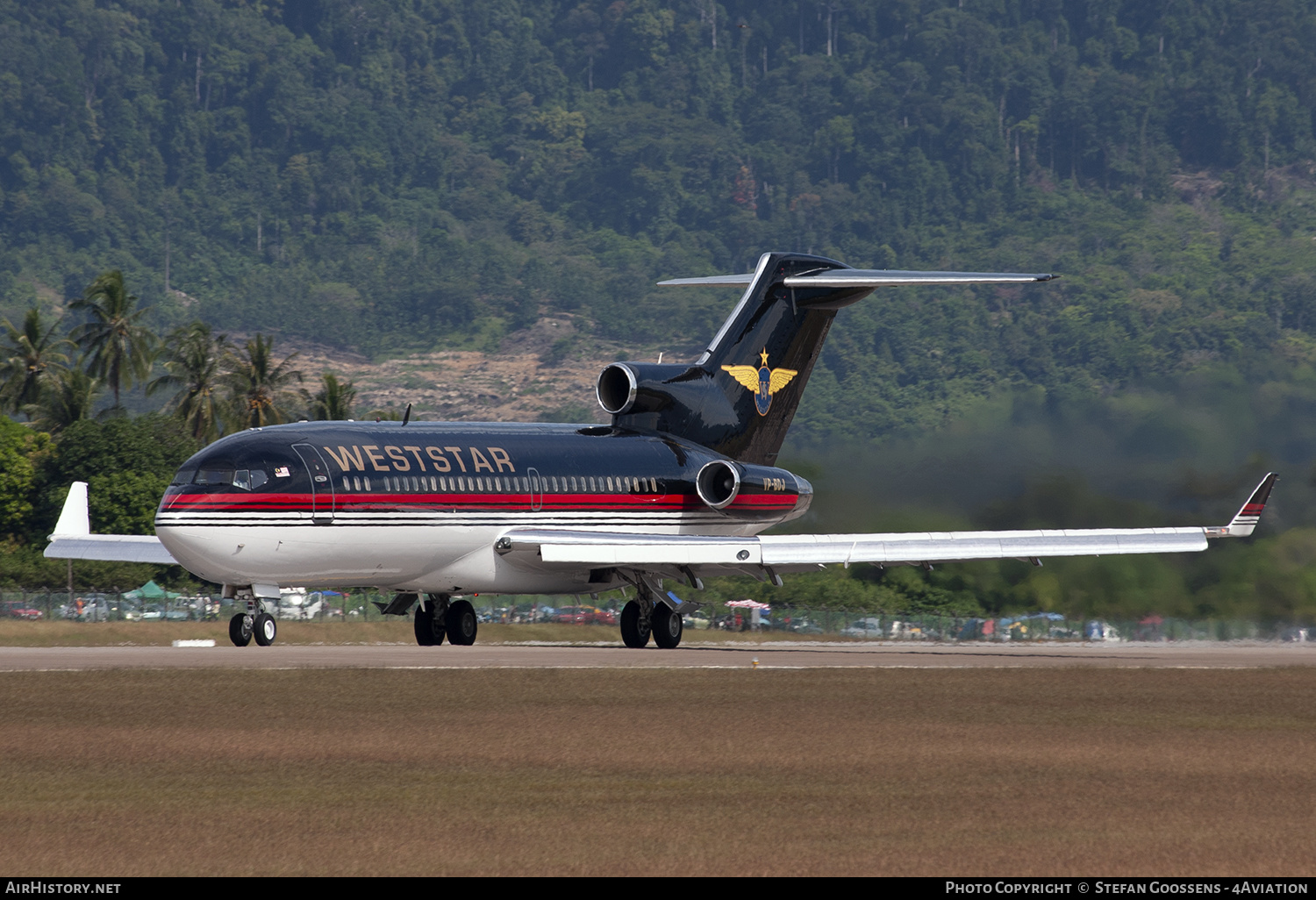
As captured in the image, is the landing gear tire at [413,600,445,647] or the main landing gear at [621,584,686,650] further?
the main landing gear at [621,584,686,650]

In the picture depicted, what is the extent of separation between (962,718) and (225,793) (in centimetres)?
1176

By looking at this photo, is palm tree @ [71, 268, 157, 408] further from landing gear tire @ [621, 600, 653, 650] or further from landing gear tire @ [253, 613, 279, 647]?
landing gear tire @ [253, 613, 279, 647]

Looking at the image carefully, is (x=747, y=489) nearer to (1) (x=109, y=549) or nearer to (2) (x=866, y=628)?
(1) (x=109, y=549)

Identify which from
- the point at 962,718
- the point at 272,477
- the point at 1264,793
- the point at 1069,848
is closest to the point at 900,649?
the point at 272,477

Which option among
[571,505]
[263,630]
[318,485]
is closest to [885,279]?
[571,505]

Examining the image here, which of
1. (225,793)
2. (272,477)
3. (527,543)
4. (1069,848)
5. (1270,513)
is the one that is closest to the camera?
(1069,848)

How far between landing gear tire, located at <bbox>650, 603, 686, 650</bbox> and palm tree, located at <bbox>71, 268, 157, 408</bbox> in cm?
7934

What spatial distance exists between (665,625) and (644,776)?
84.5ft

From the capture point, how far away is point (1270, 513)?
53406 millimetres

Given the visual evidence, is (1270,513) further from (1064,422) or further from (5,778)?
(5,778)

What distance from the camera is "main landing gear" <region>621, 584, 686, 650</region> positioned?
157ft

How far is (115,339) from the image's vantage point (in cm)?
12206

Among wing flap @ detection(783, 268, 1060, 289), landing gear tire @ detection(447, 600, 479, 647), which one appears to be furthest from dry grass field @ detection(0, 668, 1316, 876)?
wing flap @ detection(783, 268, 1060, 289)

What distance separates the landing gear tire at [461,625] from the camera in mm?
47531
